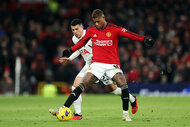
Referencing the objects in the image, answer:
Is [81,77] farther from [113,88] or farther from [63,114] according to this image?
[63,114]

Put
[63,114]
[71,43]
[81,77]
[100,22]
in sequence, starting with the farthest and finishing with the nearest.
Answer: [71,43] → [81,77] → [100,22] → [63,114]

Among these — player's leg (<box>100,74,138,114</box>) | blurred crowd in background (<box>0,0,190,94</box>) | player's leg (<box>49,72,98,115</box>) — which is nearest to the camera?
player's leg (<box>49,72,98,115</box>)

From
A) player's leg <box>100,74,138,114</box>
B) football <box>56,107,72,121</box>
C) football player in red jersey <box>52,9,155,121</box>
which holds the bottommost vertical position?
football <box>56,107,72,121</box>

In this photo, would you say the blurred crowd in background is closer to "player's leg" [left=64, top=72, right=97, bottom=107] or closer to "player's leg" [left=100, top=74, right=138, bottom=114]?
"player's leg" [left=100, top=74, right=138, bottom=114]

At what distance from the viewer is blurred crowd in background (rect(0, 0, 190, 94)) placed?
24406 mm

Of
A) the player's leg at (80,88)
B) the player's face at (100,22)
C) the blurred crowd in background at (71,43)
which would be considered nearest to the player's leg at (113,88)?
the player's leg at (80,88)

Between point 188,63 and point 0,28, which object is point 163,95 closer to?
point 188,63

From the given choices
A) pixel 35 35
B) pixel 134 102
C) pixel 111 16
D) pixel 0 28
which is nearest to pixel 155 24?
pixel 111 16

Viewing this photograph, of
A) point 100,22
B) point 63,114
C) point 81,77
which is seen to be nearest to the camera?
point 63,114

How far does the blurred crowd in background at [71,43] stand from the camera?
80.1 ft

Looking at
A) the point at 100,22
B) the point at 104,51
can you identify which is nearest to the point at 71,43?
the point at 104,51

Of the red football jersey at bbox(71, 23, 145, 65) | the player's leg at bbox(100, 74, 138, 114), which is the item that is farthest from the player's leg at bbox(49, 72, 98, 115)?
the player's leg at bbox(100, 74, 138, 114)

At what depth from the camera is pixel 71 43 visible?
2586 centimetres

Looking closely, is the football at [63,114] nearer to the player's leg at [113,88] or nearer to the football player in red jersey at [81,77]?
the football player in red jersey at [81,77]
